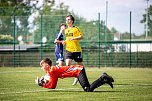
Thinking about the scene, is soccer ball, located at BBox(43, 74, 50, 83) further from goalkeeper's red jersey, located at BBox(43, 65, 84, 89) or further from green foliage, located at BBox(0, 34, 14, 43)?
green foliage, located at BBox(0, 34, 14, 43)

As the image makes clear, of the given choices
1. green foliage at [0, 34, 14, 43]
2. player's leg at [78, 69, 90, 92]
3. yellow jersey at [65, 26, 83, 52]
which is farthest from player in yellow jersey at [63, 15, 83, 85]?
green foliage at [0, 34, 14, 43]

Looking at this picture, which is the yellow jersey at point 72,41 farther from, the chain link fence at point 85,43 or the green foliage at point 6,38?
the green foliage at point 6,38

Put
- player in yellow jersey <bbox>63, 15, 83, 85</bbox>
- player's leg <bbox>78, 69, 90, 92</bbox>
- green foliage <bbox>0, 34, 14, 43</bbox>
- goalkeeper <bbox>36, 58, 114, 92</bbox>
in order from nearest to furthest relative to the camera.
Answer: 1. goalkeeper <bbox>36, 58, 114, 92</bbox>
2. player's leg <bbox>78, 69, 90, 92</bbox>
3. player in yellow jersey <bbox>63, 15, 83, 85</bbox>
4. green foliage <bbox>0, 34, 14, 43</bbox>

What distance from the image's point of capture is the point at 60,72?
13.4 metres

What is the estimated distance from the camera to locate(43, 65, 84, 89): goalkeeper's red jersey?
13.3 m

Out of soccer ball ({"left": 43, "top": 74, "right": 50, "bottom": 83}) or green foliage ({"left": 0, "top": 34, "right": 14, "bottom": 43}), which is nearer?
soccer ball ({"left": 43, "top": 74, "right": 50, "bottom": 83})

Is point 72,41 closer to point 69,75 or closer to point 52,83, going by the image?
point 69,75

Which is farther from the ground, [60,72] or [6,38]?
[6,38]

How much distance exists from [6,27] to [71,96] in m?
23.4

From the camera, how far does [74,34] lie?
16.5 meters

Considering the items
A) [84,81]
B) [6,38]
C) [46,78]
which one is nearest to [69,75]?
[84,81]

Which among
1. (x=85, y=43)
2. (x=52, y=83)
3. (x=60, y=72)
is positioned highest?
(x=85, y=43)

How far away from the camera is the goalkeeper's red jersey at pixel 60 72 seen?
13.3 metres

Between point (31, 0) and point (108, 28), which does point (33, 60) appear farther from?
point (31, 0)
